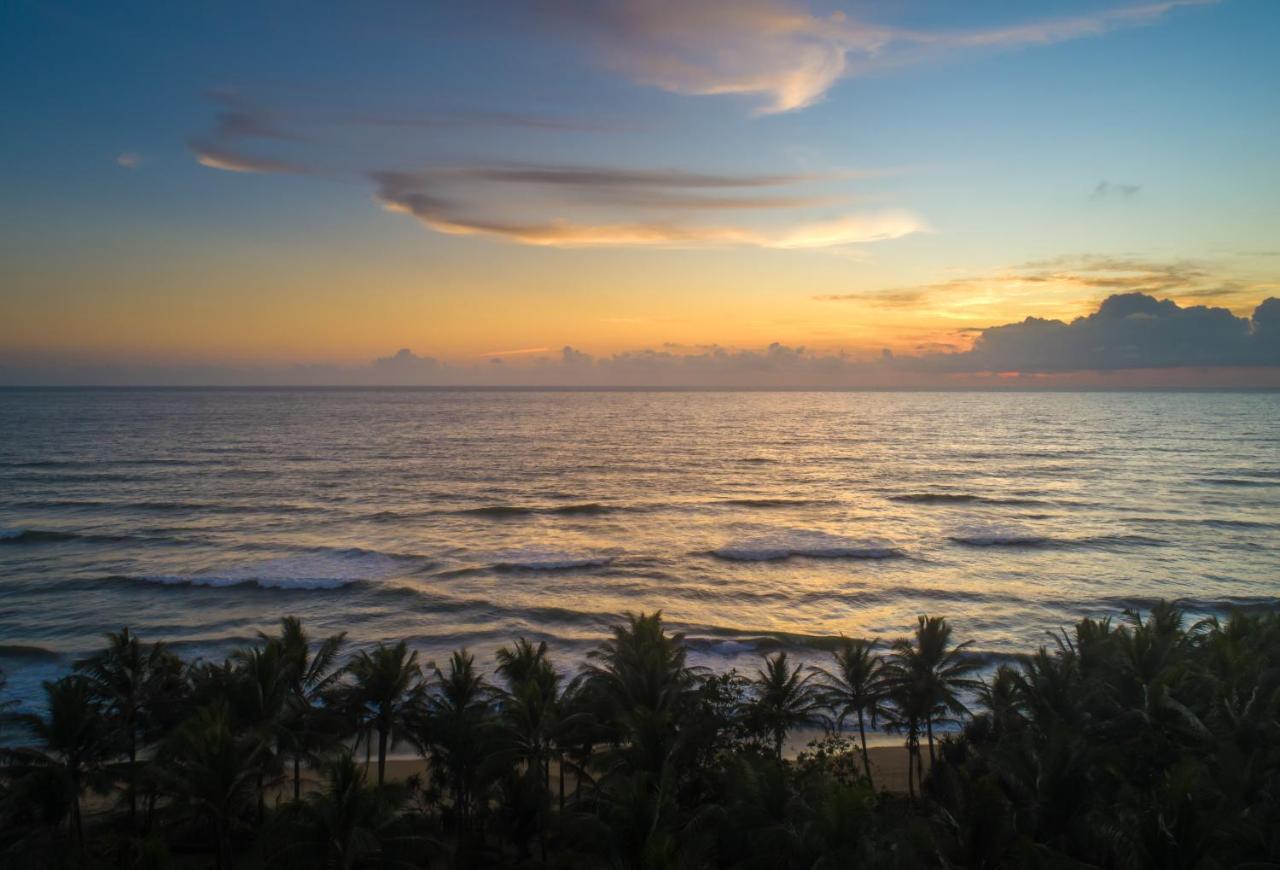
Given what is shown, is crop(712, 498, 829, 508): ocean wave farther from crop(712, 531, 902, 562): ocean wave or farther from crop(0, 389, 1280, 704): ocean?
crop(712, 531, 902, 562): ocean wave

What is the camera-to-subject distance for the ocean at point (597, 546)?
47.8 metres

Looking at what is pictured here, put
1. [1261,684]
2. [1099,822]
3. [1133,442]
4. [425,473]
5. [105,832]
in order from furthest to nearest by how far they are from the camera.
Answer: [1133,442] < [425,473] < [1261,684] < [105,832] < [1099,822]

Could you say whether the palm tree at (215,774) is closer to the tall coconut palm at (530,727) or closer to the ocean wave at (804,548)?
the tall coconut palm at (530,727)

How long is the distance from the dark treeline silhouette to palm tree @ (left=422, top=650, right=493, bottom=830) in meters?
0.07

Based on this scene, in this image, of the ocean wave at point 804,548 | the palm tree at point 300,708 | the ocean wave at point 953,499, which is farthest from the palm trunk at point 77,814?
the ocean wave at point 953,499

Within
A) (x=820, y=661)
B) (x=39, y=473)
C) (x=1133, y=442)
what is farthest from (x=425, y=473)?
(x=1133, y=442)

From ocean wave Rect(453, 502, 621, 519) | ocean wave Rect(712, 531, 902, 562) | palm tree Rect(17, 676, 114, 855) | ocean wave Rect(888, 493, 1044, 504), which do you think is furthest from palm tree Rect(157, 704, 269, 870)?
ocean wave Rect(888, 493, 1044, 504)

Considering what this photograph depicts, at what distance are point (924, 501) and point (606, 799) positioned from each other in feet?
265

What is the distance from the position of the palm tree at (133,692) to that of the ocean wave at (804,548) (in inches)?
1843

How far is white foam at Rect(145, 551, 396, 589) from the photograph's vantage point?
5447 centimetres

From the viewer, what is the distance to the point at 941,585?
57.5 m

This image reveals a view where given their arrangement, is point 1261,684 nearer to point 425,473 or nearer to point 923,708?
point 923,708

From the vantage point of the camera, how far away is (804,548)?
2689 inches

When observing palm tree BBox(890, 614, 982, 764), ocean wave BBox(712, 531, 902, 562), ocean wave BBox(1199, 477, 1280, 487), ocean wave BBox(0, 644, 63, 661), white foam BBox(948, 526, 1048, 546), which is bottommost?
ocean wave BBox(0, 644, 63, 661)
